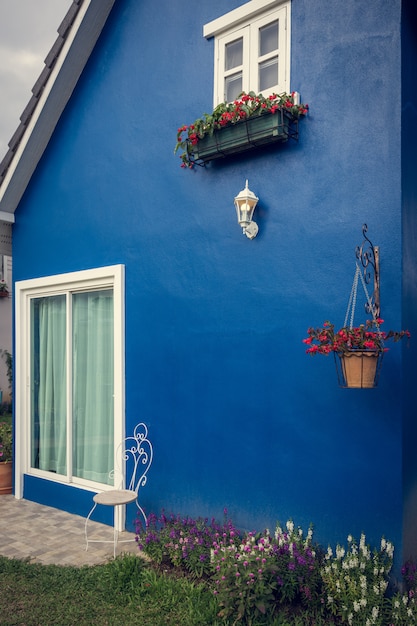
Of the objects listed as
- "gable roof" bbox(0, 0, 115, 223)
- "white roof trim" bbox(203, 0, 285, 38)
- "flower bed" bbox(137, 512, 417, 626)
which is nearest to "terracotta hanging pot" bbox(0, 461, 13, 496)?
"gable roof" bbox(0, 0, 115, 223)

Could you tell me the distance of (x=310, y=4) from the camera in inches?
157

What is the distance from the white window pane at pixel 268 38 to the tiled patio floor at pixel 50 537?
4365mm

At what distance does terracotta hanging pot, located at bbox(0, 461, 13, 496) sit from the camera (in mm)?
6688

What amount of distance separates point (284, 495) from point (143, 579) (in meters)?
1.24

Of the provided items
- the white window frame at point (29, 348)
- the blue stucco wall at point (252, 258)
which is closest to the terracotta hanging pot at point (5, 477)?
the white window frame at point (29, 348)

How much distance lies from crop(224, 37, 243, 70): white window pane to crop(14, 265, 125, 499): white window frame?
2.13m

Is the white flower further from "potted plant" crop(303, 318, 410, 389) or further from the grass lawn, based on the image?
the grass lawn

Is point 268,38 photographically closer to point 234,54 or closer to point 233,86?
point 234,54

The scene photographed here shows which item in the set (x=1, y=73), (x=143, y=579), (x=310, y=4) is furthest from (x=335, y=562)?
(x=1, y=73)

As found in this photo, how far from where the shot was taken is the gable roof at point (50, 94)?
5.49m

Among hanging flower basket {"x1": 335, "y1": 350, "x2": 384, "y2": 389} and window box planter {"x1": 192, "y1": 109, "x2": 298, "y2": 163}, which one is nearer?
hanging flower basket {"x1": 335, "y1": 350, "x2": 384, "y2": 389}

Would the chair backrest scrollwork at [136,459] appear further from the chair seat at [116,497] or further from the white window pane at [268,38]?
the white window pane at [268,38]

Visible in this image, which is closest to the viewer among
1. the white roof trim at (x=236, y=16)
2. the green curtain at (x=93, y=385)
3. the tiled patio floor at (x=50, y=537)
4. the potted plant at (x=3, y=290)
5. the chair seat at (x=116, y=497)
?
the white roof trim at (x=236, y=16)

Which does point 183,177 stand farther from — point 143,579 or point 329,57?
point 143,579
